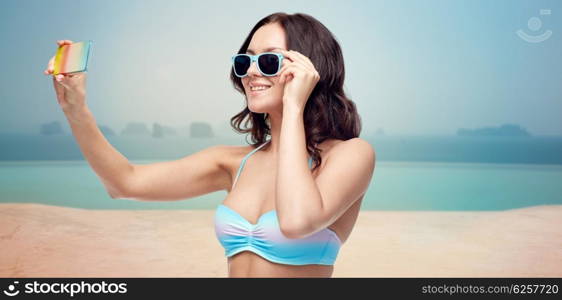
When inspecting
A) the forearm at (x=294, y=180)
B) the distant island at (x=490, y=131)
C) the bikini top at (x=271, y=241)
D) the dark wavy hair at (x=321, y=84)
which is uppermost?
the dark wavy hair at (x=321, y=84)

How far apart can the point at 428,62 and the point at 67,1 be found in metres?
7.05

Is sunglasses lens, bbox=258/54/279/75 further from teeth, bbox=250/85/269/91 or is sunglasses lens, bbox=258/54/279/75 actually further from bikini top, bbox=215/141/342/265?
bikini top, bbox=215/141/342/265

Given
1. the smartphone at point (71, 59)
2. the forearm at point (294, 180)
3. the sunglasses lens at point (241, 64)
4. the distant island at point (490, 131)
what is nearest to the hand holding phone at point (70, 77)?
the smartphone at point (71, 59)

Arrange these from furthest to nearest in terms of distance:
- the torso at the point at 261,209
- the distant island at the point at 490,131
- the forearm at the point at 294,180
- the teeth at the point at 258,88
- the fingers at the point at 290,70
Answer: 1. the distant island at the point at 490,131
2. the teeth at the point at 258,88
3. the torso at the point at 261,209
4. the fingers at the point at 290,70
5. the forearm at the point at 294,180

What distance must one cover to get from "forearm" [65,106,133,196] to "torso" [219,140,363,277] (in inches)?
13.9

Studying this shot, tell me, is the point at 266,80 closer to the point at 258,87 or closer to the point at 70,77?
the point at 258,87

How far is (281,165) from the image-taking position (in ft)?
5.98

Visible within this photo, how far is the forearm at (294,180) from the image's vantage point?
1769 mm

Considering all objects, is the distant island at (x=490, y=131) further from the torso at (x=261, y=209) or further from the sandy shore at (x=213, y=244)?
the torso at (x=261, y=209)

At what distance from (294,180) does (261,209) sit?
33 cm

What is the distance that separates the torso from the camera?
6.61 feet

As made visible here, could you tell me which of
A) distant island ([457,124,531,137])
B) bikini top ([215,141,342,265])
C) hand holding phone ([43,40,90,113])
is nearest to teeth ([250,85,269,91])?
bikini top ([215,141,342,265])

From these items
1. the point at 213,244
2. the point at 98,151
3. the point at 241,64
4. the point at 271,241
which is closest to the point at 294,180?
the point at 271,241

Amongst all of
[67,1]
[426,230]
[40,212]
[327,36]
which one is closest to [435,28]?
[426,230]
